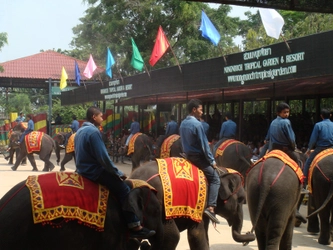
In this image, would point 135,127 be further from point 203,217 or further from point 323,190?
point 203,217

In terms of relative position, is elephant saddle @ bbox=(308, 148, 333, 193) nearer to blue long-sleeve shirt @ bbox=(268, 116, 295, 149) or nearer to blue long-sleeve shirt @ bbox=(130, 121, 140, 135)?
blue long-sleeve shirt @ bbox=(268, 116, 295, 149)

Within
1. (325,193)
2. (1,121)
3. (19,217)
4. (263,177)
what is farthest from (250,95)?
(1,121)

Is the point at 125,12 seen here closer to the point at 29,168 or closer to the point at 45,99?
the point at 29,168

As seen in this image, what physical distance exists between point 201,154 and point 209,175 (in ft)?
0.97

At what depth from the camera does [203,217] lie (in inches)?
266

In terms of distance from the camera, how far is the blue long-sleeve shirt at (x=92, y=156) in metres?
5.34

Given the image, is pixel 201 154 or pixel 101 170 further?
pixel 201 154

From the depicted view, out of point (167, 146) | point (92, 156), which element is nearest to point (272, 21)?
point (167, 146)

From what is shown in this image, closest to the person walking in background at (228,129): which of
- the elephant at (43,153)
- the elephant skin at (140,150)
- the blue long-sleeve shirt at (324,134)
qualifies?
the elephant skin at (140,150)

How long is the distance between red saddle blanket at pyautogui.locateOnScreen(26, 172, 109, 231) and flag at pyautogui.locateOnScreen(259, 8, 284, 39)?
8.55 meters

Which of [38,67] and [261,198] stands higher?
[38,67]

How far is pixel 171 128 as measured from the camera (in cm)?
1667

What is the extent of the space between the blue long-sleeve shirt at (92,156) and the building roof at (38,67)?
29.5 meters

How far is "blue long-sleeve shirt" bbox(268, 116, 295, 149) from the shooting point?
26.4ft
